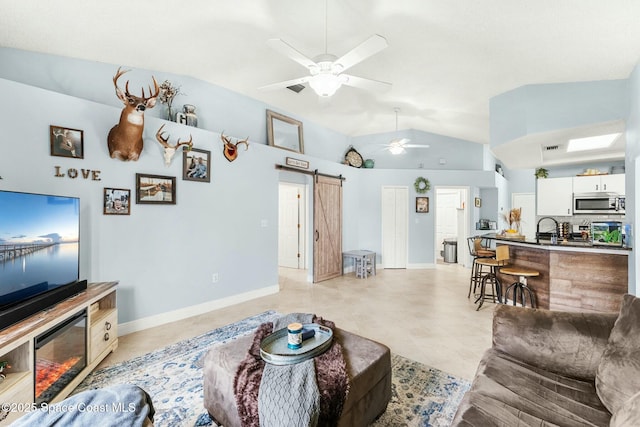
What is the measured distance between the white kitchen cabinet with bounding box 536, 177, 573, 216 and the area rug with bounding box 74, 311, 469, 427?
19.2 feet

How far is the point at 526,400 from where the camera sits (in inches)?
51.9

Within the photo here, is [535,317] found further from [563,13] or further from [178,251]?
[178,251]

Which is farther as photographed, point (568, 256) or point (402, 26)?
point (568, 256)

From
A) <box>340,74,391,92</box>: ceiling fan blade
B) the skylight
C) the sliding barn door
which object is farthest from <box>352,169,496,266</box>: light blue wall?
<box>340,74,391,92</box>: ceiling fan blade

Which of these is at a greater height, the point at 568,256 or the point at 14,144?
the point at 14,144

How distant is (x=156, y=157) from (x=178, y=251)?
3.87 feet

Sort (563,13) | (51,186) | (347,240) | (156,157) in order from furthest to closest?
(347,240) → (156,157) → (51,186) → (563,13)

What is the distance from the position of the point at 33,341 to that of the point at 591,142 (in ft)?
22.0

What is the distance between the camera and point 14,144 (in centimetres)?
252

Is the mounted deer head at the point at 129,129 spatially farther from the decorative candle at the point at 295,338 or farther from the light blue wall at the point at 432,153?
the light blue wall at the point at 432,153

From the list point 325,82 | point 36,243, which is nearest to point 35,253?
point 36,243

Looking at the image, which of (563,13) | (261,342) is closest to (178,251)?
(261,342)

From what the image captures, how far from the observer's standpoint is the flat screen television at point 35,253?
184 cm

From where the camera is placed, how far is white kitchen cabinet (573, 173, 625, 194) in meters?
5.60
